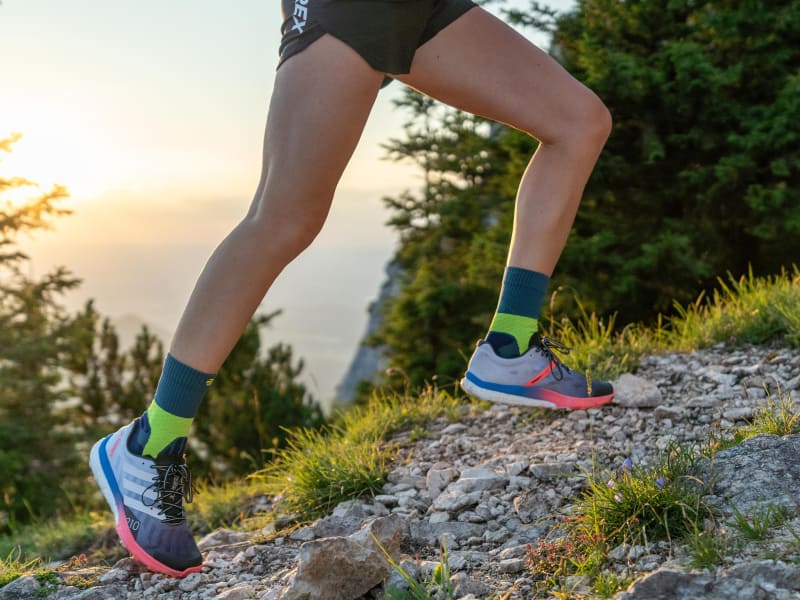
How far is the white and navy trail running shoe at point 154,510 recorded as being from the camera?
2182 mm

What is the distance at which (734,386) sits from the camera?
10.3ft

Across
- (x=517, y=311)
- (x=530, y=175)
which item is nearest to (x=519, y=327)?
(x=517, y=311)

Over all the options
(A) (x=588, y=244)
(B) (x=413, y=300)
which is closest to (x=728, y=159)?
(A) (x=588, y=244)

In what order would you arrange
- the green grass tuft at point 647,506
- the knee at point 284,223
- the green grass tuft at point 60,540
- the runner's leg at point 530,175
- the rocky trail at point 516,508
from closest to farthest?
the rocky trail at point 516,508, the green grass tuft at point 647,506, the knee at point 284,223, the runner's leg at point 530,175, the green grass tuft at point 60,540

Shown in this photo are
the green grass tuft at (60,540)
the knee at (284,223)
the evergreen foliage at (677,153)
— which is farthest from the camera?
the evergreen foliage at (677,153)

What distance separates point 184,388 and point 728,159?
8.51m

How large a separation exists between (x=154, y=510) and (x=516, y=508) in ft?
3.45

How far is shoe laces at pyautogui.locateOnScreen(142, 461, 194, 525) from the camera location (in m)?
2.18

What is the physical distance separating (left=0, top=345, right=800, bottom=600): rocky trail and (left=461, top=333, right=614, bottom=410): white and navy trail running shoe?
0.71 feet

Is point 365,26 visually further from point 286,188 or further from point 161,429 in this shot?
point 161,429

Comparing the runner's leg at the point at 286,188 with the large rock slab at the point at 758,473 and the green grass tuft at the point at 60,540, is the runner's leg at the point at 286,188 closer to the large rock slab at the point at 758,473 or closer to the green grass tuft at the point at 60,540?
the large rock slab at the point at 758,473

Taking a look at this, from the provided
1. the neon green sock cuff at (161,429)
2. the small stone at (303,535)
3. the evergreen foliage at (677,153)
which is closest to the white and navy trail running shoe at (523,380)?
the small stone at (303,535)

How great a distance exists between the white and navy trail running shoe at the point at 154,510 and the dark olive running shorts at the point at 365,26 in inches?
44.0

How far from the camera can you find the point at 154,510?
7.17 feet
